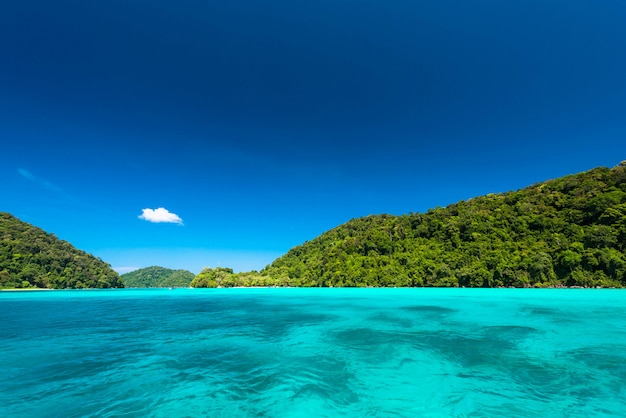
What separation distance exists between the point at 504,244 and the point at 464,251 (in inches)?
389

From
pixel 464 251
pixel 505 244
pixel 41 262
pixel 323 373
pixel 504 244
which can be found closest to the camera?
pixel 323 373

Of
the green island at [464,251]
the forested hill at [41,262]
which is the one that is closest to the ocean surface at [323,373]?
the green island at [464,251]

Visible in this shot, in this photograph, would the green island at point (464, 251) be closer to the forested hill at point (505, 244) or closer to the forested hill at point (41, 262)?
the forested hill at point (505, 244)

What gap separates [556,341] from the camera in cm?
1182

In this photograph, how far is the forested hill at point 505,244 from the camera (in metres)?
54.3

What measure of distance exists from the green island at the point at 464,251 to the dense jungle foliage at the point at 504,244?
221mm

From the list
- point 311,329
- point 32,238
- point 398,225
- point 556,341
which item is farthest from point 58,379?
point 32,238

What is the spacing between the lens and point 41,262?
336 ft

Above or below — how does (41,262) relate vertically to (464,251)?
above

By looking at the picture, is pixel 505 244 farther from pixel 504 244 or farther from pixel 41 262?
pixel 41 262

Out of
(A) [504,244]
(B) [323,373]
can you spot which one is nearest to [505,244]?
(A) [504,244]

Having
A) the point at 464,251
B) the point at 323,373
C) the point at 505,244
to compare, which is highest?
the point at 505,244

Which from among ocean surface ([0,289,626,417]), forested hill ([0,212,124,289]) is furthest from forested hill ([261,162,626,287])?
forested hill ([0,212,124,289])

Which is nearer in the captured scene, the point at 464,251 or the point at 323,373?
the point at 323,373
